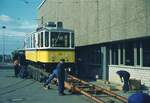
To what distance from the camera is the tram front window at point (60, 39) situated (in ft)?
85.9

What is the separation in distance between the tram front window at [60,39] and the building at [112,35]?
7.75 feet

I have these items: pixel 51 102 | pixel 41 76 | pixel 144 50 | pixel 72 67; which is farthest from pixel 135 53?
pixel 51 102

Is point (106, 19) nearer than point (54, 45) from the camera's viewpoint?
No

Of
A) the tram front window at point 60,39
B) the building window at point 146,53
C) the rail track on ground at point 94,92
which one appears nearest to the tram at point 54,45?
the tram front window at point 60,39

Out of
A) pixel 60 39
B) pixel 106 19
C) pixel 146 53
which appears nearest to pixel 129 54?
pixel 146 53

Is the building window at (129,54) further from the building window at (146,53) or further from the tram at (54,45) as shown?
the tram at (54,45)

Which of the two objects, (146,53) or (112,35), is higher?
(112,35)

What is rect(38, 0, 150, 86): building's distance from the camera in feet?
68.9

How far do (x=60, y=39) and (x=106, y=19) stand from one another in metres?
3.04

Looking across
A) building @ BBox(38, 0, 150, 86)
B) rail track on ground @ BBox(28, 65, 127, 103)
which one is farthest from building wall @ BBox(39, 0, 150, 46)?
rail track on ground @ BBox(28, 65, 127, 103)

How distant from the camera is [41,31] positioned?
2706cm

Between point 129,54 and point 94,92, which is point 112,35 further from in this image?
point 94,92

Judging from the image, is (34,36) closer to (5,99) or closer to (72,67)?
(72,67)

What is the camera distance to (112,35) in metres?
25.2
